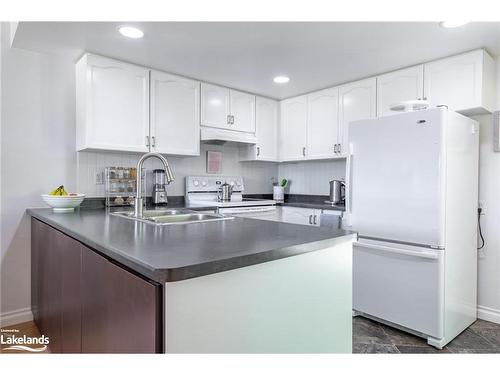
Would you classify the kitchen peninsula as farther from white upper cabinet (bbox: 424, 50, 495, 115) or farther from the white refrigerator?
white upper cabinet (bbox: 424, 50, 495, 115)

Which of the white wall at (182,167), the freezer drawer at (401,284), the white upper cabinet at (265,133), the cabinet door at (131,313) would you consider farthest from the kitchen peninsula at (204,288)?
the white upper cabinet at (265,133)

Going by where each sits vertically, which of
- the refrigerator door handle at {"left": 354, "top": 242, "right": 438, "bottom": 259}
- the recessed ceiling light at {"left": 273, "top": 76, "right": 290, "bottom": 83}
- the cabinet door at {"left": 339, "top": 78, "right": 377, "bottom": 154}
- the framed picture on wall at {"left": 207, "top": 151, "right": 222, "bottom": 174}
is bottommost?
the refrigerator door handle at {"left": 354, "top": 242, "right": 438, "bottom": 259}

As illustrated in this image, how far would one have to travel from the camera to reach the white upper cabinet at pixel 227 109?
130 inches

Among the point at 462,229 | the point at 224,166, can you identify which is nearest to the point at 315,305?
the point at 462,229

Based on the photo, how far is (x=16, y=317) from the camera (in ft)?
8.29

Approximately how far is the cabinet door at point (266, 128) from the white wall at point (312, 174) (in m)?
0.39

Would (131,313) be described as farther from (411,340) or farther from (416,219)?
(411,340)

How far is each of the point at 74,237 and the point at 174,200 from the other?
6.42 feet

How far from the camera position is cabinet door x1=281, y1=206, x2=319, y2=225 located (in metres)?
3.36

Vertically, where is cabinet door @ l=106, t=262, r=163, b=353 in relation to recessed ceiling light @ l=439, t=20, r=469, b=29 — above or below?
below

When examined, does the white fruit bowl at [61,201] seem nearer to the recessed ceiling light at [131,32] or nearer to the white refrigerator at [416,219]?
the recessed ceiling light at [131,32]

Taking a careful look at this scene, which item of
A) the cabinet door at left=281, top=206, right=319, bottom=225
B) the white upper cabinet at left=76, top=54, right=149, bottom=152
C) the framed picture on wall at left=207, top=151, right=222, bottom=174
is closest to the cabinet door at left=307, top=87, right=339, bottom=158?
the cabinet door at left=281, top=206, right=319, bottom=225

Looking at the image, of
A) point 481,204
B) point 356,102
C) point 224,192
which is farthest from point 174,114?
point 481,204

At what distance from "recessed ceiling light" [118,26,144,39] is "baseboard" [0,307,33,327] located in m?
2.22
